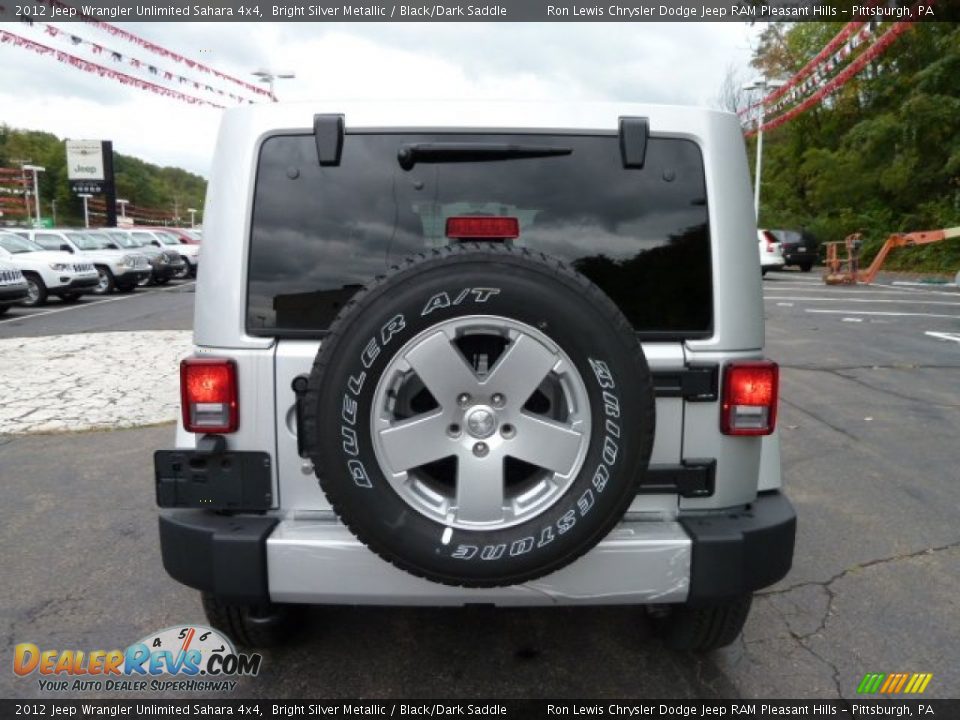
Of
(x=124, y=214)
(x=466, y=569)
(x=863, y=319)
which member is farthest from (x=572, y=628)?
(x=124, y=214)

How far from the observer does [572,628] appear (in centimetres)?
303

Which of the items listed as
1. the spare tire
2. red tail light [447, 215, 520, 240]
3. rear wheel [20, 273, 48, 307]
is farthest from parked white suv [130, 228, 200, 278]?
the spare tire

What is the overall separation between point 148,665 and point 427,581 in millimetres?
1357

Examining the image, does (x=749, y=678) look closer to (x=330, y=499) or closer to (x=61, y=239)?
(x=330, y=499)

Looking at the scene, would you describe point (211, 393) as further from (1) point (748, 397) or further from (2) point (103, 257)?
(2) point (103, 257)

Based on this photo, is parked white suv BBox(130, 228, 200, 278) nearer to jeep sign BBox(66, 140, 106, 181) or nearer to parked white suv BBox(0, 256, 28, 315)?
parked white suv BBox(0, 256, 28, 315)

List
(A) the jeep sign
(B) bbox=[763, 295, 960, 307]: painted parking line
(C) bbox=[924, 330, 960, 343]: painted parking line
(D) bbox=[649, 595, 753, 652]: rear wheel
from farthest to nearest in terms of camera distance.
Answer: (A) the jeep sign, (B) bbox=[763, 295, 960, 307]: painted parking line, (C) bbox=[924, 330, 960, 343]: painted parking line, (D) bbox=[649, 595, 753, 652]: rear wheel

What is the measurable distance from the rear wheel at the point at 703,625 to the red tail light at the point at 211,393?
160 cm

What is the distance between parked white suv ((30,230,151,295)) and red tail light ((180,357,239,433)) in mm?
17134

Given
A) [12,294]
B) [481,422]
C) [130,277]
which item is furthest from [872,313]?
[130,277]

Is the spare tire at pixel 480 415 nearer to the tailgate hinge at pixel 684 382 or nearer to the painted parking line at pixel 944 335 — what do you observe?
the tailgate hinge at pixel 684 382

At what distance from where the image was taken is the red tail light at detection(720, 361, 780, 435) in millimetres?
2350

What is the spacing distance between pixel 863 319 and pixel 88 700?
13625 mm

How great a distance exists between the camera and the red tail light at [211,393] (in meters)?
2.33
